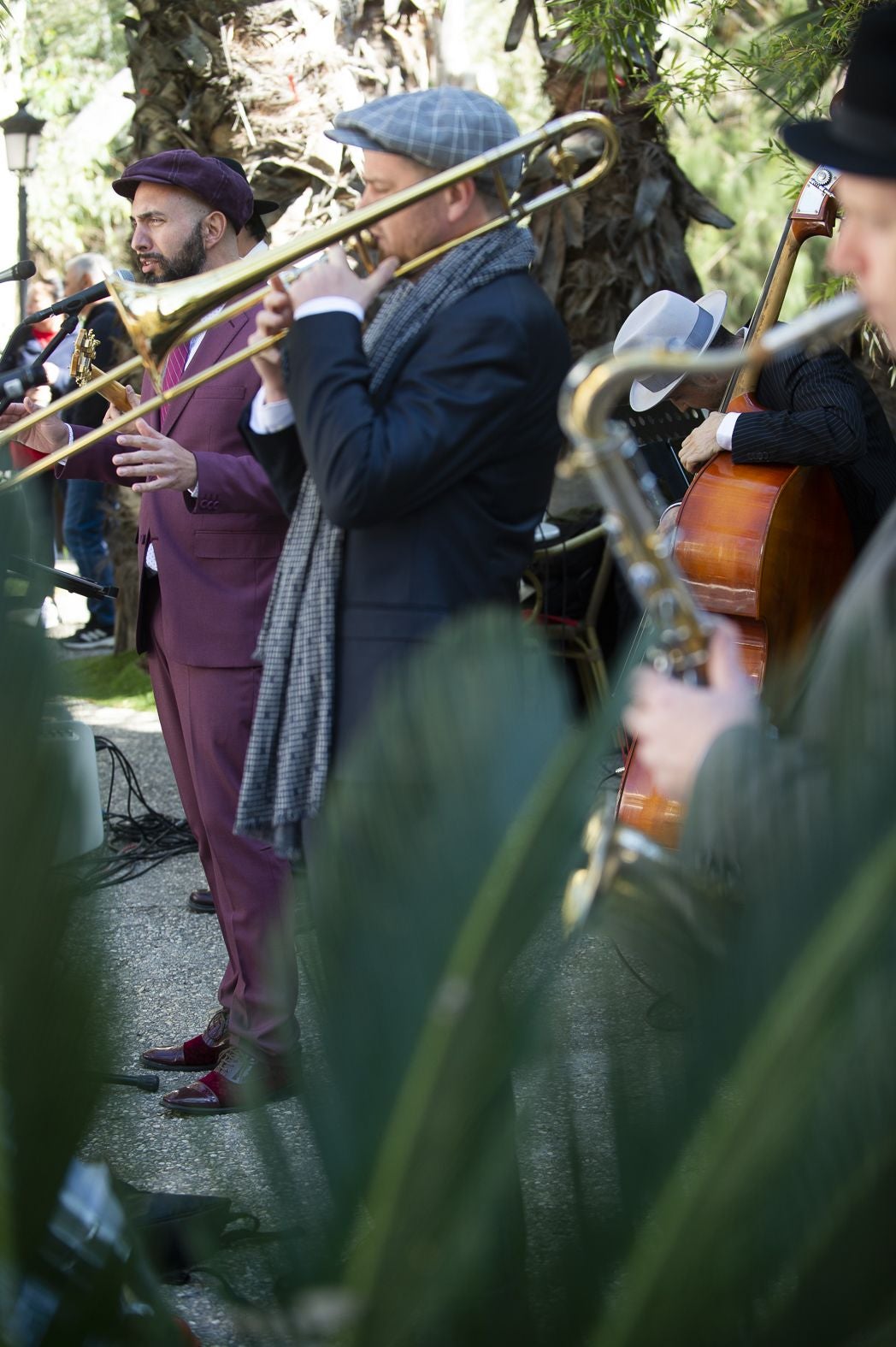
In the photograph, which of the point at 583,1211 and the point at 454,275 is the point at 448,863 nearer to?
the point at 583,1211

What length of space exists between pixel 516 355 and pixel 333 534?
0.35 metres

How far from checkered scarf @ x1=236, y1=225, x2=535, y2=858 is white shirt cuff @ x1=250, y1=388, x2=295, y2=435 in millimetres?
110

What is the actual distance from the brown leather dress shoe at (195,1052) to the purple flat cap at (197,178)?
1.70 m

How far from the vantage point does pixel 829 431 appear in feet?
9.78

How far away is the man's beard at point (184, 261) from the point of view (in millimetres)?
2932

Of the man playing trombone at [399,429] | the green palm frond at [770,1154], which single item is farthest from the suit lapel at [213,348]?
the green palm frond at [770,1154]

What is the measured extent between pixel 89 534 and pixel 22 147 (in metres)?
3.75

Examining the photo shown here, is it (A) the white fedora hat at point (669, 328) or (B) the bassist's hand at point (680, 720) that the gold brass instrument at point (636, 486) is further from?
(A) the white fedora hat at point (669, 328)

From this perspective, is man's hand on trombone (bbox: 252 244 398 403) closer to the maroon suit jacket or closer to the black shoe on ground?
the maroon suit jacket

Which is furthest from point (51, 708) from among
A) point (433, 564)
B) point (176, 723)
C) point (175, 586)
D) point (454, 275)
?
point (176, 723)

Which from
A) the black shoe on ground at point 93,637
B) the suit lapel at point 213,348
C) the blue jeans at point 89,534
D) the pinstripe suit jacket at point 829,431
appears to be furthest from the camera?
the blue jeans at point 89,534

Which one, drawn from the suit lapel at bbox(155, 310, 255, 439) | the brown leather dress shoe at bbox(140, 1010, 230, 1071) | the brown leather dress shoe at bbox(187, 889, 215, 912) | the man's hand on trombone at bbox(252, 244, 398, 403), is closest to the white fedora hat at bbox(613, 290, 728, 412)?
the suit lapel at bbox(155, 310, 255, 439)

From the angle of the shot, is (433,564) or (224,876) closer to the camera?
(433,564)

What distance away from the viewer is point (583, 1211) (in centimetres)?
67
